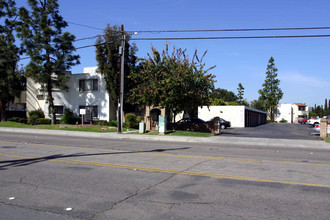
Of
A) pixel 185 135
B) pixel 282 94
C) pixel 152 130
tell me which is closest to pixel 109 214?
pixel 185 135

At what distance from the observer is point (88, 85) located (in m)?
34.6

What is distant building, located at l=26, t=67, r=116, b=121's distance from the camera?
3350 centimetres

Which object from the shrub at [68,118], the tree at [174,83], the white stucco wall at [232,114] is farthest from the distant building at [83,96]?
the white stucco wall at [232,114]

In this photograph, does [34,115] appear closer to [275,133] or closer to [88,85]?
[88,85]

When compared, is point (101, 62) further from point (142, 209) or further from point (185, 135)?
point (142, 209)

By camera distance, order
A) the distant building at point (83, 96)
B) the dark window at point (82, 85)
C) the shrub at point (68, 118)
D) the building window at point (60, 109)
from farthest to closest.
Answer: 1. the building window at point (60, 109)
2. the dark window at point (82, 85)
3. the distant building at point (83, 96)
4. the shrub at point (68, 118)

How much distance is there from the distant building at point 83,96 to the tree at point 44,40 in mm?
3138

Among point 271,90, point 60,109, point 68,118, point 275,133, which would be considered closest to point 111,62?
point 68,118

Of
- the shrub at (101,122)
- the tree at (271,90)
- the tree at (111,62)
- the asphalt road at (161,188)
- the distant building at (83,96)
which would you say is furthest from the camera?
the tree at (271,90)

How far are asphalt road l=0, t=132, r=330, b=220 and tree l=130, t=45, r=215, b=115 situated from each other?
40.6 ft

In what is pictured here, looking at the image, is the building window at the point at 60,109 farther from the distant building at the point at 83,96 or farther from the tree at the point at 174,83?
the tree at the point at 174,83

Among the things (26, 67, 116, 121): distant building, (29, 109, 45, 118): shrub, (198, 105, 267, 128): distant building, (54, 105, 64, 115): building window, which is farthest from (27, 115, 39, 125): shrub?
(198, 105, 267, 128): distant building

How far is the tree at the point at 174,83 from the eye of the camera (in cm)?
2206

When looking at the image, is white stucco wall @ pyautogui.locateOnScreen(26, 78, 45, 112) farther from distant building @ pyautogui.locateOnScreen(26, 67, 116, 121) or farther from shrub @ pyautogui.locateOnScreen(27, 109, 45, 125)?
shrub @ pyautogui.locateOnScreen(27, 109, 45, 125)
